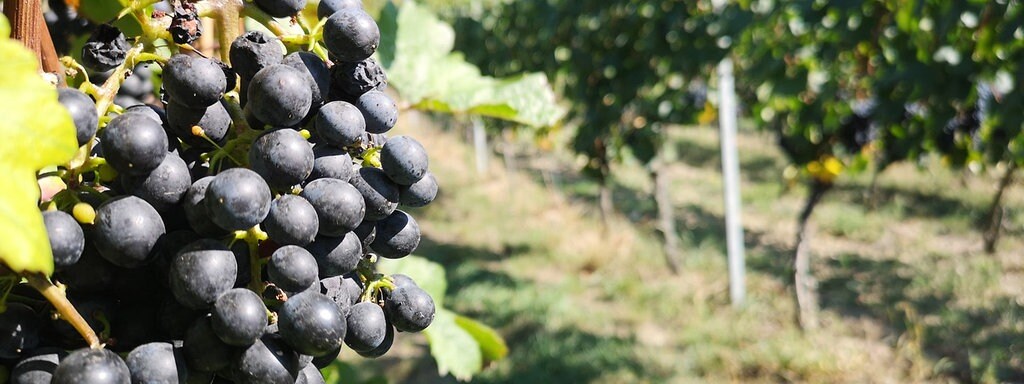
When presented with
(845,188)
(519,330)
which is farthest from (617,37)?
(845,188)

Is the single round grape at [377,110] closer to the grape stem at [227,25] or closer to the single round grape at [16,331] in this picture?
the grape stem at [227,25]

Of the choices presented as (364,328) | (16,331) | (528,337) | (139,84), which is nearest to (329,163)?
(364,328)

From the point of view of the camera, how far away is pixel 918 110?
4.74 meters

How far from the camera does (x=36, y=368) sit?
576 millimetres

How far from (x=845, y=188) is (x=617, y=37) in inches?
161

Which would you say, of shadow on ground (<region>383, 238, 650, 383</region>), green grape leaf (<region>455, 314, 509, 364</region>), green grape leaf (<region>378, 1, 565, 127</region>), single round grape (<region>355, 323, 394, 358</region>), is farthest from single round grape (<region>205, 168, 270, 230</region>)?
shadow on ground (<region>383, 238, 650, 383</region>)

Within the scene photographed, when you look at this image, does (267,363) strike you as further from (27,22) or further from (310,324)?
(27,22)

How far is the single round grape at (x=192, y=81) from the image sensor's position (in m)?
0.60

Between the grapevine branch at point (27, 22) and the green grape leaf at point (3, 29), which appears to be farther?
the grapevine branch at point (27, 22)

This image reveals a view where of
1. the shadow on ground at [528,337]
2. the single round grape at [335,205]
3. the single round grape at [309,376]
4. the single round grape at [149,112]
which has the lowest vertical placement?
the shadow on ground at [528,337]

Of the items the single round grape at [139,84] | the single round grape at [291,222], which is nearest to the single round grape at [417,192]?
the single round grape at [291,222]

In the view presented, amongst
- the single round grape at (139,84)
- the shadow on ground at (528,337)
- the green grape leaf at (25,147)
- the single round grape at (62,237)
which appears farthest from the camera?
the shadow on ground at (528,337)

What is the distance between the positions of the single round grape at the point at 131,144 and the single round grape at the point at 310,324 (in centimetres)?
15

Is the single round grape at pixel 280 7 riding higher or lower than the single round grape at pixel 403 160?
higher
